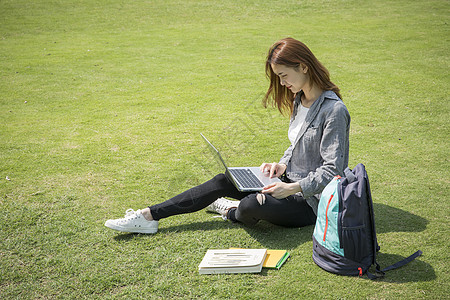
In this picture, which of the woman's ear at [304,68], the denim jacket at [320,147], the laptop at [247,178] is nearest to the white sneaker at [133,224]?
the laptop at [247,178]

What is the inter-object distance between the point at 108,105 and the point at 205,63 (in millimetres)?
3656

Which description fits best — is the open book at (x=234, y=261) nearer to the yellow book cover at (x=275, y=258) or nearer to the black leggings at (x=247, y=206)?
the yellow book cover at (x=275, y=258)

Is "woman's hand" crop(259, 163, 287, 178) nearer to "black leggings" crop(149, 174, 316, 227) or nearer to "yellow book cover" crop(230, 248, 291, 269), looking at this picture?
"black leggings" crop(149, 174, 316, 227)

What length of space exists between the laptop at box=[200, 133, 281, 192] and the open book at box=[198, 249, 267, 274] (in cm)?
50

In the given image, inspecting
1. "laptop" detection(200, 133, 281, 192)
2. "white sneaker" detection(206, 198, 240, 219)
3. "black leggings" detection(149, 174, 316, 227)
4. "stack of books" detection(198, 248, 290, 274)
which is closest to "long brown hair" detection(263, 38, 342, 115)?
"laptop" detection(200, 133, 281, 192)

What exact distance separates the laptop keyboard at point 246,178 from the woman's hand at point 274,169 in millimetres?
122

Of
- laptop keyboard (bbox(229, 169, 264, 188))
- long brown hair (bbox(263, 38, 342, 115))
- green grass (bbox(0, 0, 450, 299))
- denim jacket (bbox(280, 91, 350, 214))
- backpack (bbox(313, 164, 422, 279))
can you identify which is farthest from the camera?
laptop keyboard (bbox(229, 169, 264, 188))

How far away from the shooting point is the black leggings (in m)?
3.53

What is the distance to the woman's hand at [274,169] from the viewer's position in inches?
148

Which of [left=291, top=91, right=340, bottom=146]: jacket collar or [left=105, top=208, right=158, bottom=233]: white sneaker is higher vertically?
[left=291, top=91, right=340, bottom=146]: jacket collar

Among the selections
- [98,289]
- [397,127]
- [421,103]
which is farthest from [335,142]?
[421,103]

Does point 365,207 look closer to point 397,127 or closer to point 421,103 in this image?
point 397,127

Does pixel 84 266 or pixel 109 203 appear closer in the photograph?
pixel 84 266

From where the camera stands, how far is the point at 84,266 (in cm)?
339
